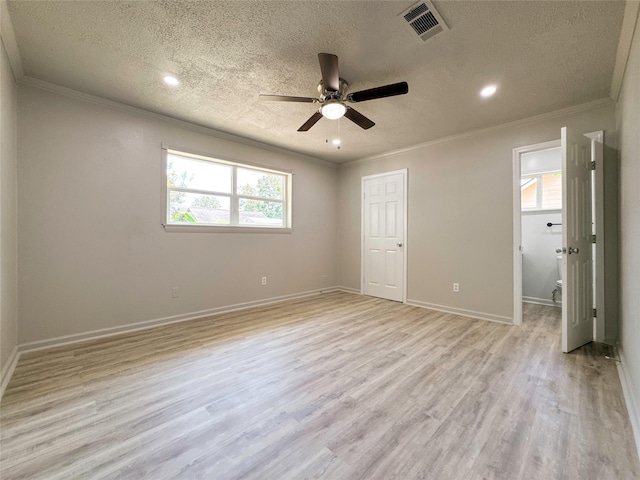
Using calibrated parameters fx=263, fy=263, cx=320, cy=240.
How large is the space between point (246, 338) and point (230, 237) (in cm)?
162

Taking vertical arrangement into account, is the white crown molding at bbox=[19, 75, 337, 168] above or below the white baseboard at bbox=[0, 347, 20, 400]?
above

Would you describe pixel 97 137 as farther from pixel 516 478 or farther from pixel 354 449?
pixel 516 478

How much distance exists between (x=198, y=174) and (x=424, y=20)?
3148 millimetres

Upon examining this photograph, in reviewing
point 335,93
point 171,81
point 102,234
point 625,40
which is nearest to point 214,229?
point 102,234

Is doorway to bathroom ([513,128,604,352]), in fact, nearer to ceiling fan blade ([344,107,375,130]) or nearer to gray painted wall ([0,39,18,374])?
ceiling fan blade ([344,107,375,130])

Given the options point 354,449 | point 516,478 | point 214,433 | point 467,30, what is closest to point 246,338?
point 214,433

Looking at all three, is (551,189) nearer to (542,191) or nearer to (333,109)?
(542,191)

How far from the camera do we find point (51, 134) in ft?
8.63

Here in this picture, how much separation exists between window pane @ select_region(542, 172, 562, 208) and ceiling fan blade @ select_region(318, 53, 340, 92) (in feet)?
14.3

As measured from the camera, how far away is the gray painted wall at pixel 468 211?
3.34 m

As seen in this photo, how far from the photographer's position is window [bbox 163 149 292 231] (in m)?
3.49

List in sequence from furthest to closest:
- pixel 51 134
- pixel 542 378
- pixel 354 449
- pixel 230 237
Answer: pixel 230 237 → pixel 51 134 → pixel 542 378 → pixel 354 449

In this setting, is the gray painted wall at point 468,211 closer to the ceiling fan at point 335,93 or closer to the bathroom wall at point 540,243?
the bathroom wall at point 540,243

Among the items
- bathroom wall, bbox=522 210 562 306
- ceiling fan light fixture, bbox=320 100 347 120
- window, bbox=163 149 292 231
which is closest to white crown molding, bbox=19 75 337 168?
window, bbox=163 149 292 231
